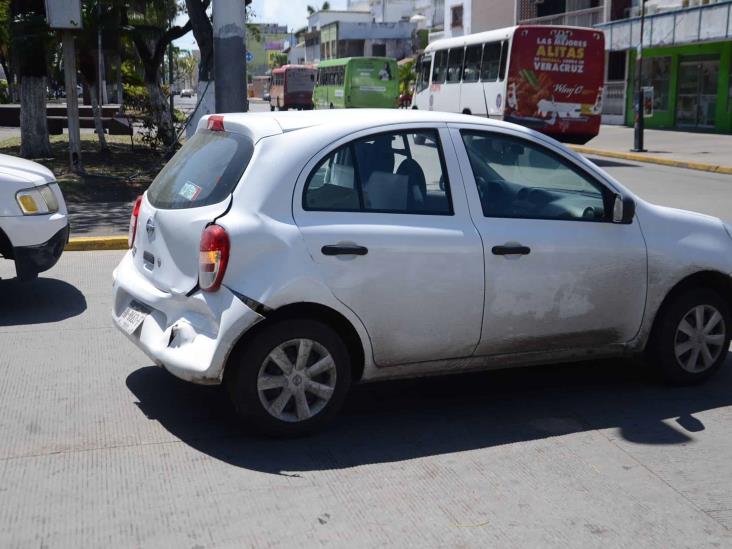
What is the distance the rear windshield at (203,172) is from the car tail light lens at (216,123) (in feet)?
0.08

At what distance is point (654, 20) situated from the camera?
33188 millimetres

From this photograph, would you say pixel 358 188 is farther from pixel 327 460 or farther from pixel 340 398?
pixel 327 460

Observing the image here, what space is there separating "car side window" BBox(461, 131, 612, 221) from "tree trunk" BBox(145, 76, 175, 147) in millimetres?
13716

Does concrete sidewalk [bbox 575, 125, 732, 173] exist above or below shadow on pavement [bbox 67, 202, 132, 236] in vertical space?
below

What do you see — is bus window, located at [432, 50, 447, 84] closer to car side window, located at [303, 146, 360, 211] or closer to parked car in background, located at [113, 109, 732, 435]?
parked car in background, located at [113, 109, 732, 435]

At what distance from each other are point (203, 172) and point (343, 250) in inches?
36.3

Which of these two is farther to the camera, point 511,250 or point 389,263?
point 511,250

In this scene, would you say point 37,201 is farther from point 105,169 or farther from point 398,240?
point 105,169

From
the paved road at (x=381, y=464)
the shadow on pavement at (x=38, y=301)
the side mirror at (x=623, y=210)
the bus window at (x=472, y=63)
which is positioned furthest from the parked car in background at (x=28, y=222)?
the bus window at (x=472, y=63)

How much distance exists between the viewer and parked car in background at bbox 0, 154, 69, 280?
23.3ft

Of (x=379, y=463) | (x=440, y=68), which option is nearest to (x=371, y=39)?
(x=440, y=68)

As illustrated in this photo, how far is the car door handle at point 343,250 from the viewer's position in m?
4.68

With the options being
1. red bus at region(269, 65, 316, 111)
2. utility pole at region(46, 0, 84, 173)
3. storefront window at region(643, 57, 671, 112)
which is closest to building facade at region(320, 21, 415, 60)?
red bus at region(269, 65, 316, 111)

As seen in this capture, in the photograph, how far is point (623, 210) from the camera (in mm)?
5324
